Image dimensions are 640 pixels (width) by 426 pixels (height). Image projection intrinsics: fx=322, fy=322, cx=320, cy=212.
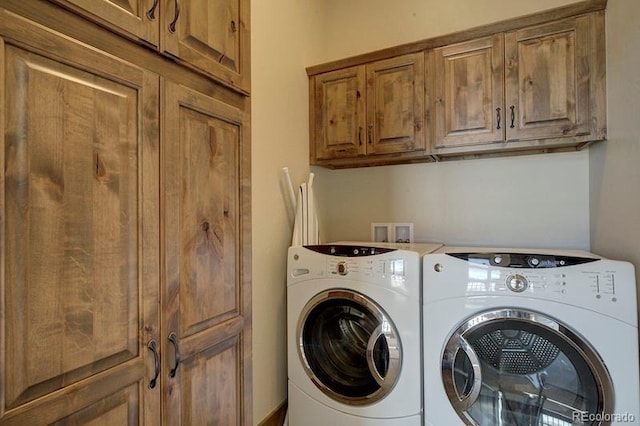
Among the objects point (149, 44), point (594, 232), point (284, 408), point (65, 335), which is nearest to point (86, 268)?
point (65, 335)

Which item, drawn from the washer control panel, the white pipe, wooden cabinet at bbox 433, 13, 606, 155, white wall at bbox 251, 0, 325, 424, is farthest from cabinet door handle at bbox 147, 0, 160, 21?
wooden cabinet at bbox 433, 13, 606, 155

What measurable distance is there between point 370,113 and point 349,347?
4.50 feet

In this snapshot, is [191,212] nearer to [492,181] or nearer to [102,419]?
[102,419]

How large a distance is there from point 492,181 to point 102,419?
2.12m

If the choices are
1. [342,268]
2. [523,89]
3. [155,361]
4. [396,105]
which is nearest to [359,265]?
[342,268]

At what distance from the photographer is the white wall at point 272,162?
1.68m

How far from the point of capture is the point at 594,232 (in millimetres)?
1701

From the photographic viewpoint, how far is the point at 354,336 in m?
1.61

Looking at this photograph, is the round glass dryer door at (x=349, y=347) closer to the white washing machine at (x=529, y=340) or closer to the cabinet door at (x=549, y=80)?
the white washing machine at (x=529, y=340)

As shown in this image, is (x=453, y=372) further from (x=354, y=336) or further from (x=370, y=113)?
(x=370, y=113)

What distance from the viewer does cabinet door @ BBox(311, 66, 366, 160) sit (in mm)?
2045

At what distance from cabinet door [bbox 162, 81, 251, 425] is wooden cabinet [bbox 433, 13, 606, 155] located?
1219mm

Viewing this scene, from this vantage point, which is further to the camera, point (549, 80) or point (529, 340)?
point (549, 80)

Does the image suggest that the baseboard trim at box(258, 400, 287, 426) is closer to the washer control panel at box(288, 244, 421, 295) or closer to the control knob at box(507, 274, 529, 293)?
the washer control panel at box(288, 244, 421, 295)
